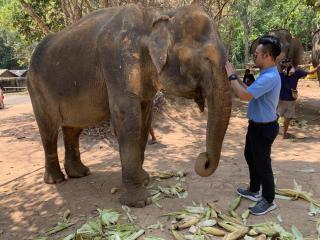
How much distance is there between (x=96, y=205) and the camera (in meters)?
4.80

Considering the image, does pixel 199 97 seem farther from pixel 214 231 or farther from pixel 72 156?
pixel 72 156

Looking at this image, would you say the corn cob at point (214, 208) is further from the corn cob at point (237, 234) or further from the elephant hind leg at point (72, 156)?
the elephant hind leg at point (72, 156)

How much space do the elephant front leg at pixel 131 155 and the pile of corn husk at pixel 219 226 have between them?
470 millimetres

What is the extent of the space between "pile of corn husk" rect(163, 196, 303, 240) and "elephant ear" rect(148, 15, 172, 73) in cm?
150

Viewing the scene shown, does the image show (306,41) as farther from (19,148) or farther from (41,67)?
(41,67)

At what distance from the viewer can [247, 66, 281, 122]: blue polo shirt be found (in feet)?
12.4

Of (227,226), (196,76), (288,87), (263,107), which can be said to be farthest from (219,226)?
(288,87)

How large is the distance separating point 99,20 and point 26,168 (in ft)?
11.7

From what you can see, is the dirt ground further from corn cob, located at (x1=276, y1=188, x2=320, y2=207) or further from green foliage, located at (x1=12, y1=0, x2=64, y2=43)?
green foliage, located at (x1=12, y1=0, x2=64, y2=43)

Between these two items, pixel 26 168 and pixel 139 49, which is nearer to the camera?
pixel 139 49

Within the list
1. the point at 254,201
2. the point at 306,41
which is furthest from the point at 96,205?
the point at 306,41

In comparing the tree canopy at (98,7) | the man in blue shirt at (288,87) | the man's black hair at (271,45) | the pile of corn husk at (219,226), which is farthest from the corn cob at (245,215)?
the tree canopy at (98,7)

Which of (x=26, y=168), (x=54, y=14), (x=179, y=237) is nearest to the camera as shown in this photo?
(x=179, y=237)

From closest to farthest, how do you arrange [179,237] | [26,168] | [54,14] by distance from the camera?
[179,237], [26,168], [54,14]
